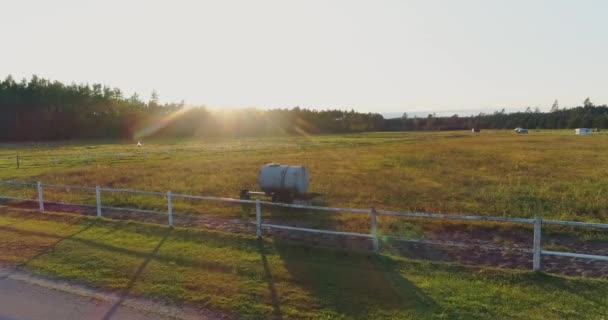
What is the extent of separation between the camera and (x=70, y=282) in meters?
7.71

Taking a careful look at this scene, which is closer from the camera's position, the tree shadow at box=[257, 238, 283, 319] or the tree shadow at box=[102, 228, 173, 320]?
the tree shadow at box=[257, 238, 283, 319]

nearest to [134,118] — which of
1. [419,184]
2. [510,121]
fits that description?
[419,184]

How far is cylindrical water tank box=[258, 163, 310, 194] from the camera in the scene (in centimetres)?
1470

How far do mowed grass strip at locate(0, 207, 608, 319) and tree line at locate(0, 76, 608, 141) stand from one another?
282ft

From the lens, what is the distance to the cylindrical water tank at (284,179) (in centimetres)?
1470

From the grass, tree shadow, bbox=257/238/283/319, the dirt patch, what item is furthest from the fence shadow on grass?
the grass

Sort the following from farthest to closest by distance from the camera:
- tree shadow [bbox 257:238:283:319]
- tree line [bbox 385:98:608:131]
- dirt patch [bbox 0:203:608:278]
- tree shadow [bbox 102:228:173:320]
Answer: tree line [bbox 385:98:608:131] < dirt patch [bbox 0:203:608:278] < tree shadow [bbox 102:228:173:320] < tree shadow [bbox 257:238:283:319]

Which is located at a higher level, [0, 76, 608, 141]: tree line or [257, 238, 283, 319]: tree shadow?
[0, 76, 608, 141]: tree line

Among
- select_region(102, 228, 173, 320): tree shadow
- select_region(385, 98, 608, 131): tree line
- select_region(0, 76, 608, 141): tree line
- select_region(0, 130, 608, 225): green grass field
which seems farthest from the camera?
select_region(385, 98, 608, 131): tree line

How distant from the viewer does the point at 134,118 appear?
9750cm

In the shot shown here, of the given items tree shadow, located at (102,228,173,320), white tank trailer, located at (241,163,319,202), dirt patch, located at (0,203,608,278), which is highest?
white tank trailer, located at (241,163,319,202)

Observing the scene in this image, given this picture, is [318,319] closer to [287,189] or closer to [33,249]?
[33,249]

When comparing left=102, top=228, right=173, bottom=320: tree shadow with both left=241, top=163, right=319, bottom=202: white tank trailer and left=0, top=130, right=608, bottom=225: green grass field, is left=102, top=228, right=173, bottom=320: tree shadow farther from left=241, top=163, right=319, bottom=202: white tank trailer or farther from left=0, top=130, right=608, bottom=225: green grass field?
left=241, top=163, right=319, bottom=202: white tank trailer

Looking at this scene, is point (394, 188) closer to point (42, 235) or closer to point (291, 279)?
point (291, 279)
